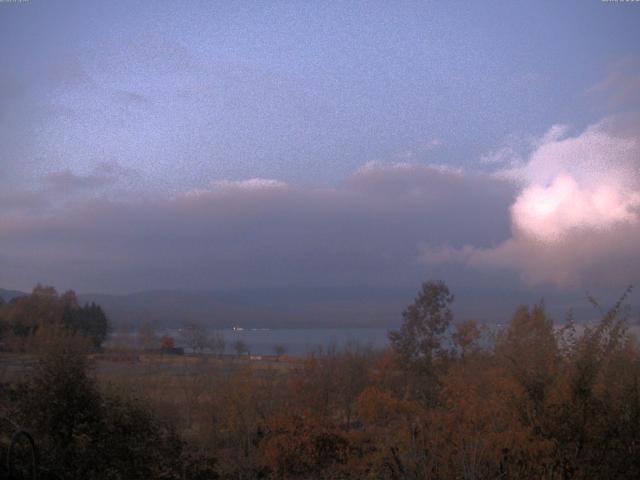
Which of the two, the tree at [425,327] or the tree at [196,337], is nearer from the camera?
the tree at [425,327]

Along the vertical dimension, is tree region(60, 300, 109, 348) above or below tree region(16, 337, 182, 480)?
above

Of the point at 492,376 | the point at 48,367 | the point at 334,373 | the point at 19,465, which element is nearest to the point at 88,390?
the point at 48,367

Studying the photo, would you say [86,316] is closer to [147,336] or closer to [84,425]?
[147,336]

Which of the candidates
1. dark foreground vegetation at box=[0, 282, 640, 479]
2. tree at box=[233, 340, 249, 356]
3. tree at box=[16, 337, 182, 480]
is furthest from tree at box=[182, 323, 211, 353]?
tree at box=[16, 337, 182, 480]

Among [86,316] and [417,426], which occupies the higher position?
[86,316]

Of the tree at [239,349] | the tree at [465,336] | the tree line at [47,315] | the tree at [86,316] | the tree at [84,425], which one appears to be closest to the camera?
the tree at [84,425]

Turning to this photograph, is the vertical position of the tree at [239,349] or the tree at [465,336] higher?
the tree at [465,336]

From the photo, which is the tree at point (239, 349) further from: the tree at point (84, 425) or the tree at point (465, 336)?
the tree at point (84, 425)

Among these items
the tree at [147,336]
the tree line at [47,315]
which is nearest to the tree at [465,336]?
the tree line at [47,315]

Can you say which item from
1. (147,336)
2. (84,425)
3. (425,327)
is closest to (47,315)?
(147,336)

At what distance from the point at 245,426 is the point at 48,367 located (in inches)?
287

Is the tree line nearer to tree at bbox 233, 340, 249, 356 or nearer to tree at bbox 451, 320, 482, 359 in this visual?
tree at bbox 233, 340, 249, 356

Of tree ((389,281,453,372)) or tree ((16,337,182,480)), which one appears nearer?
tree ((16,337,182,480))

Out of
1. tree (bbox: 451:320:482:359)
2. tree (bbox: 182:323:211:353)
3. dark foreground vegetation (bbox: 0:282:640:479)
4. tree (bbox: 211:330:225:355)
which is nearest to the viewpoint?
dark foreground vegetation (bbox: 0:282:640:479)
